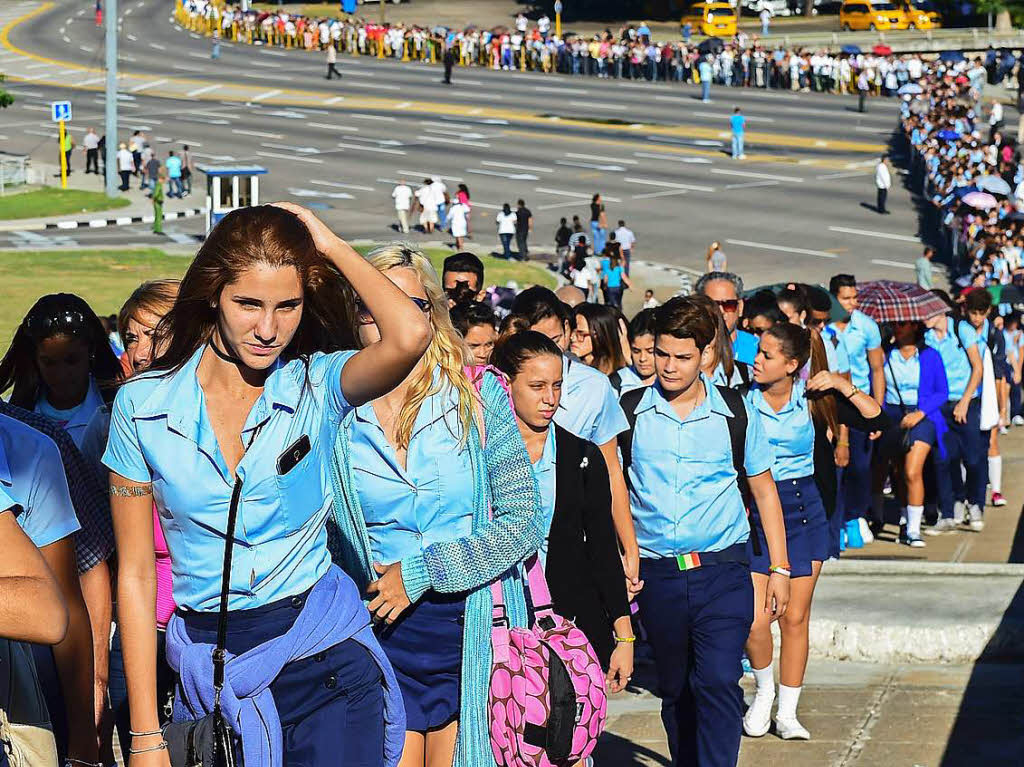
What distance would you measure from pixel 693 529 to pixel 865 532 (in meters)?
6.50

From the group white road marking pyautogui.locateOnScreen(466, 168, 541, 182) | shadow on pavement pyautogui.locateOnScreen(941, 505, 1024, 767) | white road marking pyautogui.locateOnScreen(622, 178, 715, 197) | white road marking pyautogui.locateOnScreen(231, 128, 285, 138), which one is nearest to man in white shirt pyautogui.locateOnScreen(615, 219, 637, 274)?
white road marking pyautogui.locateOnScreen(622, 178, 715, 197)

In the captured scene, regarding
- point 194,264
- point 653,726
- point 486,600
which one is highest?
point 194,264

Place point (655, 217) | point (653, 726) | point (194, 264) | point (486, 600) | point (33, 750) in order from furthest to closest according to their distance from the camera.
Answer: point (655, 217)
point (653, 726)
point (486, 600)
point (194, 264)
point (33, 750)

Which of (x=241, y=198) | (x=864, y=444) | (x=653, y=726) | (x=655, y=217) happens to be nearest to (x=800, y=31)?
(x=655, y=217)

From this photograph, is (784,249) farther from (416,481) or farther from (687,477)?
(416,481)

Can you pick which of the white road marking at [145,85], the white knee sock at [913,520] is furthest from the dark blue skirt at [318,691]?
the white road marking at [145,85]

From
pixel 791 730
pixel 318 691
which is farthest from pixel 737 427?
pixel 318 691

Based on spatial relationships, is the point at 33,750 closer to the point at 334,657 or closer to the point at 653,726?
the point at 334,657

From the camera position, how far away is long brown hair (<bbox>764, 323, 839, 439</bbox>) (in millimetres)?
7910

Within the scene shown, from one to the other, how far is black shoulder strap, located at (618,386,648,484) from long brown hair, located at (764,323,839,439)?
4.23 feet

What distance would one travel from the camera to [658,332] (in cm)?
667

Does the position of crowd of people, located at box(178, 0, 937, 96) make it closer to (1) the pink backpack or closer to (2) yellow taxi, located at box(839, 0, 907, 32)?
(2) yellow taxi, located at box(839, 0, 907, 32)

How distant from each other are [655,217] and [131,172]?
48.3 feet

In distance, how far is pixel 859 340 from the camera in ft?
39.3
